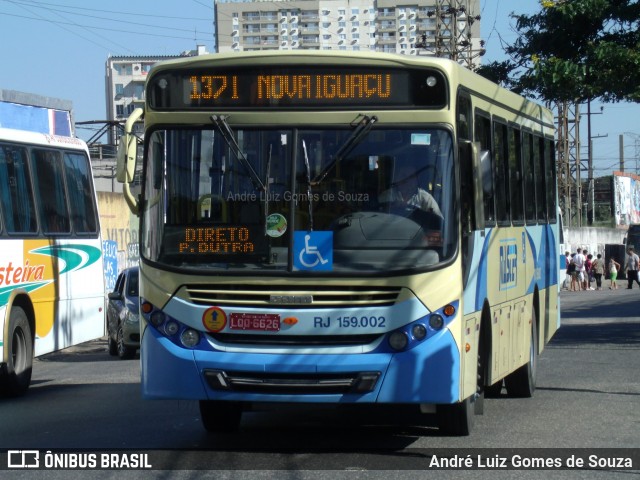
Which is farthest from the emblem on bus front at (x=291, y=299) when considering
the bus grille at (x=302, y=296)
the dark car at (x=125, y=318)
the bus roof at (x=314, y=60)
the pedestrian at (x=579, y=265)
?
the pedestrian at (x=579, y=265)

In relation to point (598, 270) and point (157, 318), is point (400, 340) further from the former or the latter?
point (598, 270)

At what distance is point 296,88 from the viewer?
9023mm

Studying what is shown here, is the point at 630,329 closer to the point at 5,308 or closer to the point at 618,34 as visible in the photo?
the point at 618,34

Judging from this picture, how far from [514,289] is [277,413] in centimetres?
260

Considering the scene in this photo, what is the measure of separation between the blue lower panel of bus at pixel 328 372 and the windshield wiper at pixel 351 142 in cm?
130

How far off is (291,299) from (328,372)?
22.7 inches

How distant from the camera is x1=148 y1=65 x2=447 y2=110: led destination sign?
29.2ft

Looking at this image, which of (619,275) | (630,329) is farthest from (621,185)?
(630,329)

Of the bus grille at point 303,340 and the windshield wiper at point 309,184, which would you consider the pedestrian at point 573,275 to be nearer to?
the windshield wiper at point 309,184

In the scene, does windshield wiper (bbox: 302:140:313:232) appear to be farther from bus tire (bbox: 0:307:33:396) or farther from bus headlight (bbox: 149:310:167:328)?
bus tire (bbox: 0:307:33:396)

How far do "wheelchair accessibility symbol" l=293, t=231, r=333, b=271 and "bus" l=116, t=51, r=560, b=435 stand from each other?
10mm

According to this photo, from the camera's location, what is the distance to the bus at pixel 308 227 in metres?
8.60

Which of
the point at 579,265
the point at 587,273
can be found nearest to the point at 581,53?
the point at 579,265

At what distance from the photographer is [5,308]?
557 inches
